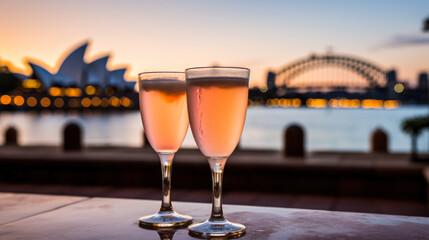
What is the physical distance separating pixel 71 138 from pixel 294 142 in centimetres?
442

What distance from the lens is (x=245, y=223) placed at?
3.43 ft

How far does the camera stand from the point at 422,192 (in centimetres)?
627

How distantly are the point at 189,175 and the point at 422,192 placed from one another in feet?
10.1

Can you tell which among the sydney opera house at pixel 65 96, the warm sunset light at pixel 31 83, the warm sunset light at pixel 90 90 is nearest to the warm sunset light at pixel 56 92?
the sydney opera house at pixel 65 96

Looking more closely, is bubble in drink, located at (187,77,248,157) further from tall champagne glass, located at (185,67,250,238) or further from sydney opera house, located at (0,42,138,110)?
sydney opera house, located at (0,42,138,110)

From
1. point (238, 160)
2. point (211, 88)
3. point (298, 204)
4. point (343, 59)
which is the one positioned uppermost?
point (343, 59)

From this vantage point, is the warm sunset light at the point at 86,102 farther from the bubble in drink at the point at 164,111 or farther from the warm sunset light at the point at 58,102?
the bubble in drink at the point at 164,111

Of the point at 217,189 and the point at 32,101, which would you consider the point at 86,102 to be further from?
the point at 217,189

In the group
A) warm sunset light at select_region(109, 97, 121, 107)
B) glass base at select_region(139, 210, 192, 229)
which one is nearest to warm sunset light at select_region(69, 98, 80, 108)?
warm sunset light at select_region(109, 97, 121, 107)

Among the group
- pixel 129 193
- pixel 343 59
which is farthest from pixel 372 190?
pixel 343 59

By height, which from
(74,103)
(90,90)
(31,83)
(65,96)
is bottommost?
(74,103)

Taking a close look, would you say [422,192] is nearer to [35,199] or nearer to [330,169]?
[330,169]

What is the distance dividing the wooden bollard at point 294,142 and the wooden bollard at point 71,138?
4.18 meters

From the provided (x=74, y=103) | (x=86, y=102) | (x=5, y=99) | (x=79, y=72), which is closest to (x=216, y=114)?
(x=79, y=72)
